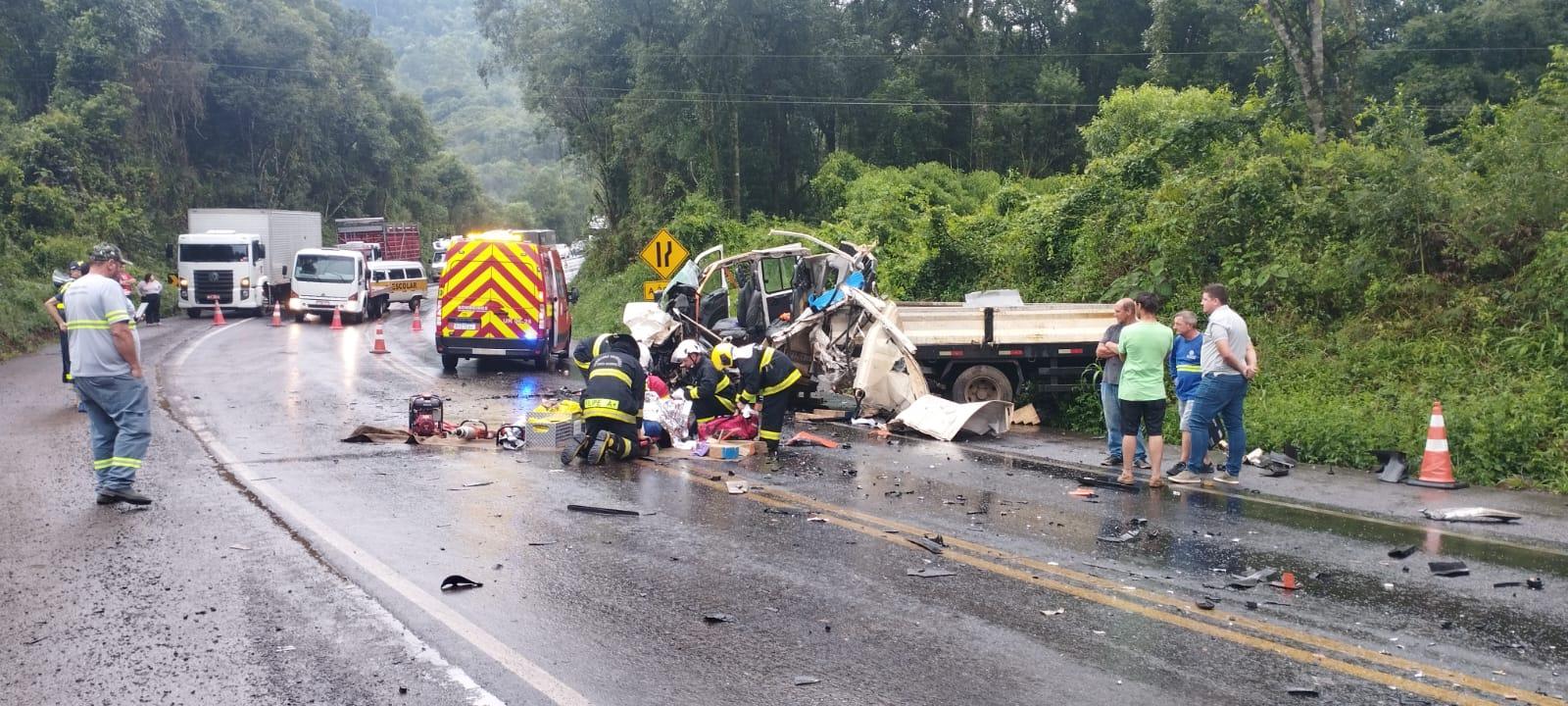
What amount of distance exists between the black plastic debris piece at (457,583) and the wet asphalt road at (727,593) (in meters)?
0.07

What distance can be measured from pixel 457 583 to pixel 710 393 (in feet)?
17.3

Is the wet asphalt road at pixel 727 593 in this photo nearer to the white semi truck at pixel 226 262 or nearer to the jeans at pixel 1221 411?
the jeans at pixel 1221 411

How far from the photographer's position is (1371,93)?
31.8 meters

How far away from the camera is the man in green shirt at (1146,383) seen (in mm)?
9406

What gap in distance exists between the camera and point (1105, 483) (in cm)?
953

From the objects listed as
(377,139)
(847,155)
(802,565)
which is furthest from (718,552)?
(377,139)

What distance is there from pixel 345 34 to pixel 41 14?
21.9 metres

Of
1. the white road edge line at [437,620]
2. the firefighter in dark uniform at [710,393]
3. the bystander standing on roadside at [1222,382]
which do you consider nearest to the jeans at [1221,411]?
the bystander standing on roadside at [1222,382]

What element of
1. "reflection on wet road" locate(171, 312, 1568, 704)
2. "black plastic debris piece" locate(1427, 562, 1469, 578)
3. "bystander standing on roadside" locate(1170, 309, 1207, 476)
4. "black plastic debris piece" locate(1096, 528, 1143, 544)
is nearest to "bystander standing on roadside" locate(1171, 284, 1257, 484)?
"bystander standing on roadside" locate(1170, 309, 1207, 476)

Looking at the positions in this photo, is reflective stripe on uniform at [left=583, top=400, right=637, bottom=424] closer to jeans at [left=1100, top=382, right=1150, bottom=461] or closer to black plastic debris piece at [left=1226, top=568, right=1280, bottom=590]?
jeans at [left=1100, top=382, right=1150, bottom=461]

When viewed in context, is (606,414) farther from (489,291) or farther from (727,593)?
(489,291)

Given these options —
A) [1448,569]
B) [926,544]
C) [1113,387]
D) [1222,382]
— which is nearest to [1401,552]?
[1448,569]

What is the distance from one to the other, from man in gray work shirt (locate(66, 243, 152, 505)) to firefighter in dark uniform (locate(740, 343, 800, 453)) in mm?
4854

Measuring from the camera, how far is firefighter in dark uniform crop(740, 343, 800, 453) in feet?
34.6
